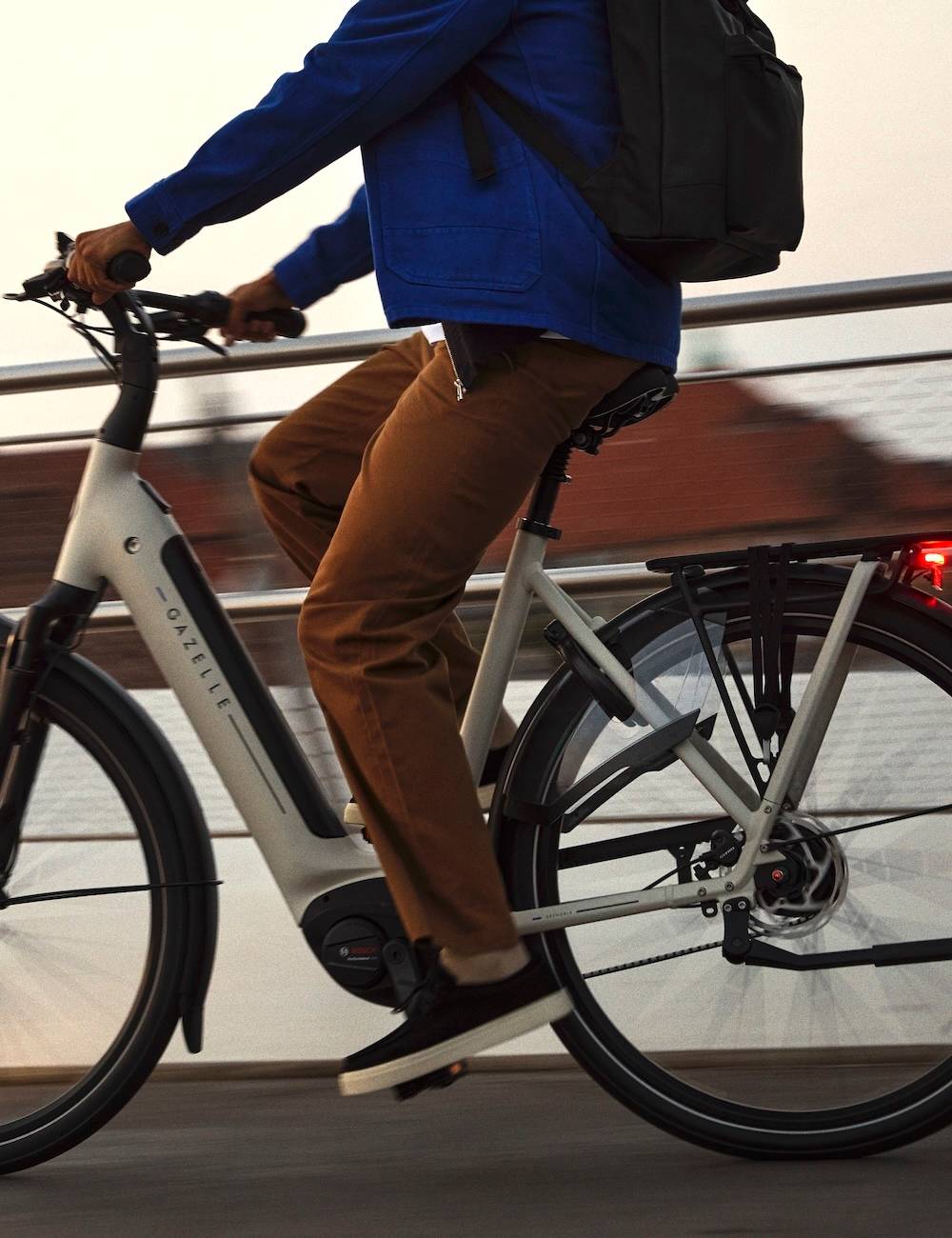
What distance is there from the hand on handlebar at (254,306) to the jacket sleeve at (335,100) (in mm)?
384

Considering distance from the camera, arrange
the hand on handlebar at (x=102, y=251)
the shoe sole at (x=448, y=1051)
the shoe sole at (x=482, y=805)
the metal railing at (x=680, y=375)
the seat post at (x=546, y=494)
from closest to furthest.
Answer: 1. the hand on handlebar at (x=102, y=251)
2. the shoe sole at (x=448, y=1051)
3. the seat post at (x=546, y=494)
4. the shoe sole at (x=482, y=805)
5. the metal railing at (x=680, y=375)

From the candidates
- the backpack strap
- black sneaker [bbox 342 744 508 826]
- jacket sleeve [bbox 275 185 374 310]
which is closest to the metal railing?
black sneaker [bbox 342 744 508 826]

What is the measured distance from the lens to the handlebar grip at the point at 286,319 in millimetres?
2465

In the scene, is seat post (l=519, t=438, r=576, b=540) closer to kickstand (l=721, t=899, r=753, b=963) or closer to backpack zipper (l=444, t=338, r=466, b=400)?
backpack zipper (l=444, t=338, r=466, b=400)

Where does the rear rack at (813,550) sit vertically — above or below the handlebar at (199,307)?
below

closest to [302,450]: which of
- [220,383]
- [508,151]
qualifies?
[508,151]

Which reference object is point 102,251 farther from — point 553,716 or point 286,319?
point 553,716

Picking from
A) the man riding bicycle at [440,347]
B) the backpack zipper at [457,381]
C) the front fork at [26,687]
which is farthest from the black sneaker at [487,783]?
the backpack zipper at [457,381]

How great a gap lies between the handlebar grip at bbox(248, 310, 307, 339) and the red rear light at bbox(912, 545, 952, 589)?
1.00 meters

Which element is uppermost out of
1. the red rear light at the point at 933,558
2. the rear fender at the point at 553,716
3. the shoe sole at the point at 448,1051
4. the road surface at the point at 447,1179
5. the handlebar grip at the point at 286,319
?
the handlebar grip at the point at 286,319

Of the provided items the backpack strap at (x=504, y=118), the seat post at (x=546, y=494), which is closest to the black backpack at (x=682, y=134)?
the backpack strap at (x=504, y=118)

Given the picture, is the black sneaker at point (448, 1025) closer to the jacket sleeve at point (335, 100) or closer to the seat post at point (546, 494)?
the seat post at point (546, 494)

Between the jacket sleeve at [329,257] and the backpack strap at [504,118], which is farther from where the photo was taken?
the jacket sleeve at [329,257]

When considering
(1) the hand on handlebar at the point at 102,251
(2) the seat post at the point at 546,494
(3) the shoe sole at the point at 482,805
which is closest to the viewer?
(1) the hand on handlebar at the point at 102,251
